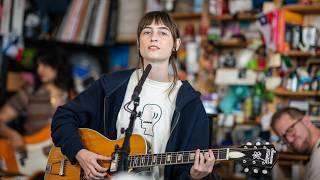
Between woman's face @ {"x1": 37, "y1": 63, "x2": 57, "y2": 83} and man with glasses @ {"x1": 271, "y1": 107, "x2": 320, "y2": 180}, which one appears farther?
woman's face @ {"x1": 37, "y1": 63, "x2": 57, "y2": 83}

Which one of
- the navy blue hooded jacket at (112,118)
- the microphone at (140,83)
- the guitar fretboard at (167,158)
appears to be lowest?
the guitar fretboard at (167,158)

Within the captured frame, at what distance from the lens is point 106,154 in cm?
238

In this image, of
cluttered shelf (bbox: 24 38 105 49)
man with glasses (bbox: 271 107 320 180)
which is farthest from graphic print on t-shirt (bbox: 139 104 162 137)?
cluttered shelf (bbox: 24 38 105 49)

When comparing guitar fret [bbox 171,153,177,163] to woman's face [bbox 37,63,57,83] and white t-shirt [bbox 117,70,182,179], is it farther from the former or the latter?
woman's face [bbox 37,63,57,83]

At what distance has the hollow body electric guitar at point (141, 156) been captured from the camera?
217 cm

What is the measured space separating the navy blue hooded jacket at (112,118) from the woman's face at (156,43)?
0.16 meters

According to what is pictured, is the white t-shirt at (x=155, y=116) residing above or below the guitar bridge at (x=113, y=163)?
above

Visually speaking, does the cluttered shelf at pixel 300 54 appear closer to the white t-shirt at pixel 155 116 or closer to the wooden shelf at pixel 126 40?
the wooden shelf at pixel 126 40

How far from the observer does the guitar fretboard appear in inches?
86.8

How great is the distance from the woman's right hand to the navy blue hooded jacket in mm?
41

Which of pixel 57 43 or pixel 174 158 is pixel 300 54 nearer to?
pixel 57 43

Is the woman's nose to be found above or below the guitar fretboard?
above

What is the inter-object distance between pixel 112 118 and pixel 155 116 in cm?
20

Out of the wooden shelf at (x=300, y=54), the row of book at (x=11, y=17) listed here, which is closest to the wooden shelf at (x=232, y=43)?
the wooden shelf at (x=300, y=54)
